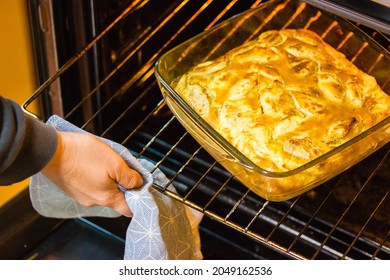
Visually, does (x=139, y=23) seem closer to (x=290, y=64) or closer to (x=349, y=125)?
(x=290, y=64)

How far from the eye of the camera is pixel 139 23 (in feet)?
4.64

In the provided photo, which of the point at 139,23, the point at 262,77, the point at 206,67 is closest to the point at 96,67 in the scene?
the point at 139,23

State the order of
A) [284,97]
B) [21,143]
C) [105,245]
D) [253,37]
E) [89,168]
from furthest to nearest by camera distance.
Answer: [105,245] < [253,37] < [284,97] < [89,168] < [21,143]

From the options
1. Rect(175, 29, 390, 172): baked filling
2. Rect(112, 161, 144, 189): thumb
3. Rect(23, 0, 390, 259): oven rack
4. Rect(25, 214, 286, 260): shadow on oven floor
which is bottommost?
Rect(25, 214, 286, 260): shadow on oven floor

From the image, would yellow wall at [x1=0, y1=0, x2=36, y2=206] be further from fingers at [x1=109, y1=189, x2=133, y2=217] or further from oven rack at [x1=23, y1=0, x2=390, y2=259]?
fingers at [x1=109, y1=189, x2=133, y2=217]

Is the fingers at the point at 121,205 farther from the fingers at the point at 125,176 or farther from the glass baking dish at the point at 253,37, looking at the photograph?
the glass baking dish at the point at 253,37

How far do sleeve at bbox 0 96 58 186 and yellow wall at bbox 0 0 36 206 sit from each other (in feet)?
1.32

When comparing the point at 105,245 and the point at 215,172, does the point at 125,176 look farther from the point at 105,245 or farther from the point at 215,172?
the point at 105,245

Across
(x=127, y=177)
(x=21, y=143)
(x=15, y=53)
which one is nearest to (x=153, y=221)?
(x=127, y=177)

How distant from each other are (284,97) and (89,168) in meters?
0.36

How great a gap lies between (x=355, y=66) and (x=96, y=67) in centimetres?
51

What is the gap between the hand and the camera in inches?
40.3

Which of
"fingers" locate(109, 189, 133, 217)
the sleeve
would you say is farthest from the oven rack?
the sleeve

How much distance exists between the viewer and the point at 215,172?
4.63ft
